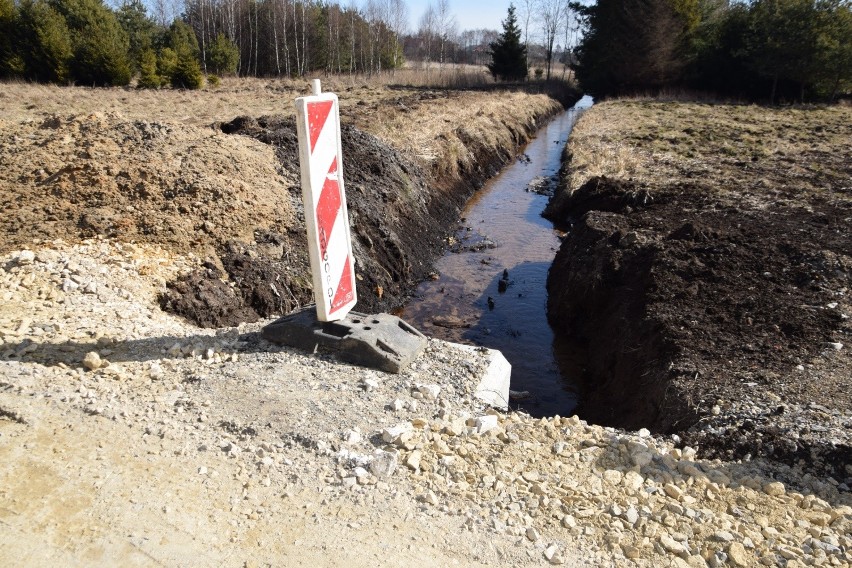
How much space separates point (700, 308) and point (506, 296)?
414cm

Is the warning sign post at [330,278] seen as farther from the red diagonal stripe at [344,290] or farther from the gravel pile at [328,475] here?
the gravel pile at [328,475]

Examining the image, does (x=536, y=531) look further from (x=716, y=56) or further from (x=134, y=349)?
(x=716, y=56)

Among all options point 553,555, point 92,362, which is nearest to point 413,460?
point 553,555

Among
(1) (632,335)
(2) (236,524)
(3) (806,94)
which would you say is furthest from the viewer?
(3) (806,94)

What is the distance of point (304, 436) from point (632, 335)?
4826mm

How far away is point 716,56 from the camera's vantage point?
3684 cm

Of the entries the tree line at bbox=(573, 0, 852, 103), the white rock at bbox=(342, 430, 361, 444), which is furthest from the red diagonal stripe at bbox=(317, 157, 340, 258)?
the tree line at bbox=(573, 0, 852, 103)

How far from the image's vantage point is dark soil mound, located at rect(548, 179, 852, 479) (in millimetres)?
5109

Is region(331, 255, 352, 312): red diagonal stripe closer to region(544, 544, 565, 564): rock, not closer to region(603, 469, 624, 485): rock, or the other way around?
region(603, 469, 624, 485): rock

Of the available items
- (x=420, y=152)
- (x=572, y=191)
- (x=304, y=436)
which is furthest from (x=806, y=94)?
(x=304, y=436)

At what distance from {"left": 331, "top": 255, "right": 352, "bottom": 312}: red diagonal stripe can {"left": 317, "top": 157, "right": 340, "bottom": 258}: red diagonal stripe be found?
330 millimetres

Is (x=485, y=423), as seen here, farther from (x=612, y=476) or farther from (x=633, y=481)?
(x=633, y=481)

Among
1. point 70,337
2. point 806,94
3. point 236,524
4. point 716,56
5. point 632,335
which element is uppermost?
point 716,56

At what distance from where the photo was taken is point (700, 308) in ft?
22.4
